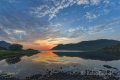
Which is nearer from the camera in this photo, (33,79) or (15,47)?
(33,79)

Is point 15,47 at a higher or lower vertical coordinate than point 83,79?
higher

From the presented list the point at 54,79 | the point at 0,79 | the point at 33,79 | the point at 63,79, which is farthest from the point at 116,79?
the point at 0,79

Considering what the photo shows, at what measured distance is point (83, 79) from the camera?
97.6ft

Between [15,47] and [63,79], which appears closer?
[63,79]

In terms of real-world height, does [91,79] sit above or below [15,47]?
below

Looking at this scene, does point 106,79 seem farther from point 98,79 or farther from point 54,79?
point 54,79

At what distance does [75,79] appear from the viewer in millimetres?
29609

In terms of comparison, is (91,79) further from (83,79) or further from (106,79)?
(106,79)

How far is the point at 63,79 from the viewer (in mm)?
29797

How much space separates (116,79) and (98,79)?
4.86 m

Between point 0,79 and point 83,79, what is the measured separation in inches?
857

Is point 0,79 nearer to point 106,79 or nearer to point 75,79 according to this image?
point 75,79

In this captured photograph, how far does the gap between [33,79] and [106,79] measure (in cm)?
1917

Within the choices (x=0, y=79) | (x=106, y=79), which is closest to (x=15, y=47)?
(x=0, y=79)
